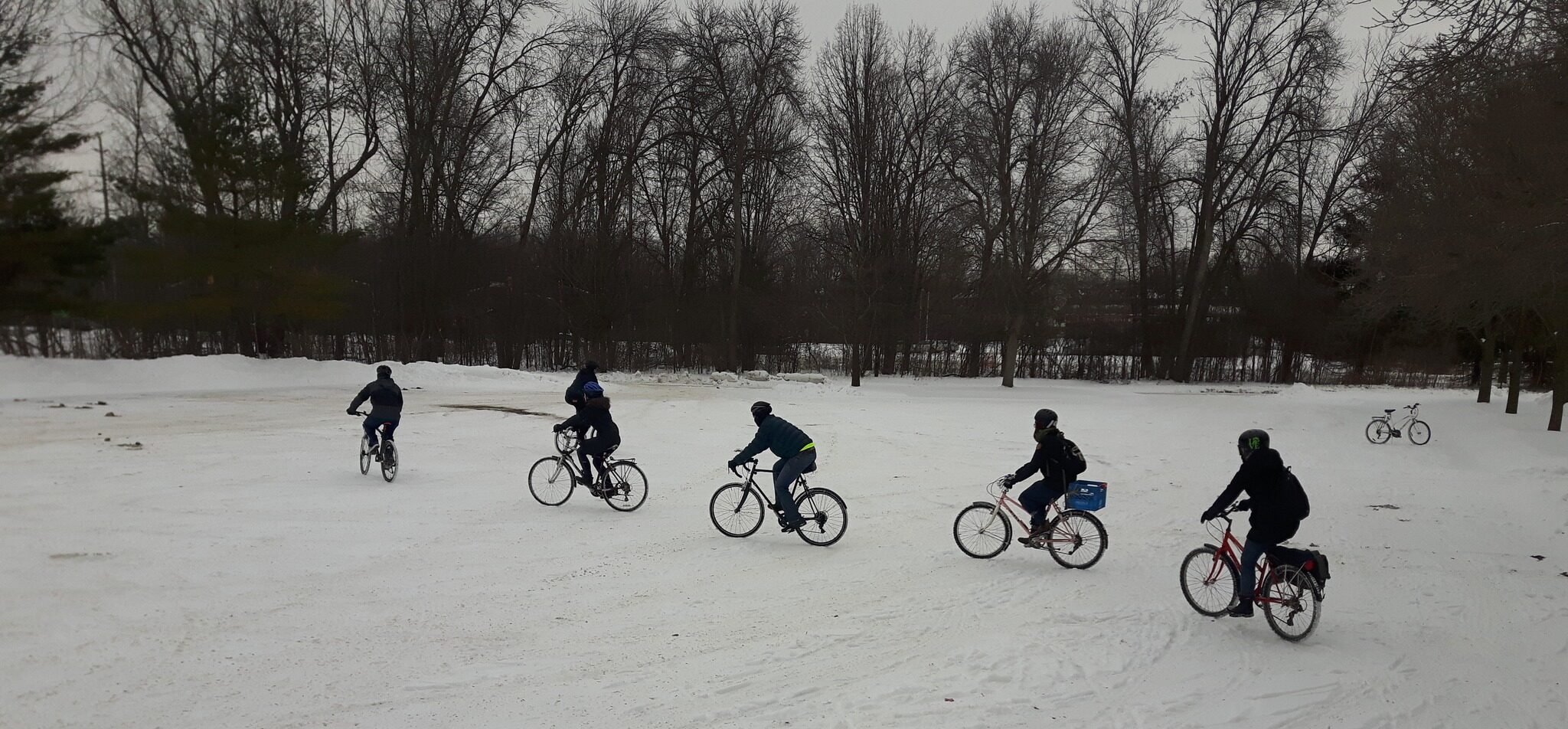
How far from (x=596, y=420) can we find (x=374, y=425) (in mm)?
3931

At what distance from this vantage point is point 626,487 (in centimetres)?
1186

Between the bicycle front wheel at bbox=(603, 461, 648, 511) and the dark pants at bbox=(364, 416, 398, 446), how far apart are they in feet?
12.1

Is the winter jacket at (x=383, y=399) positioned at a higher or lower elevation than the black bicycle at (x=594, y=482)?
higher

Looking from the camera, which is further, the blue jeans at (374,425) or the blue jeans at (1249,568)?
the blue jeans at (374,425)

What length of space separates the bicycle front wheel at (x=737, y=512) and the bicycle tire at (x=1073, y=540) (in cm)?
335

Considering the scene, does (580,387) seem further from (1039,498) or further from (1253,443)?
(1253,443)

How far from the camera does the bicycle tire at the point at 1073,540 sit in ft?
30.8

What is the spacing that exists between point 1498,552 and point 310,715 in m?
12.8

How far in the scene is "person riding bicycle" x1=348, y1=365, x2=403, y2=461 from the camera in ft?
43.4

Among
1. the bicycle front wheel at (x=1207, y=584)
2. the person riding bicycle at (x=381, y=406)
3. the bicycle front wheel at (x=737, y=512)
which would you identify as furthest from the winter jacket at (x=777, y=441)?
the person riding bicycle at (x=381, y=406)

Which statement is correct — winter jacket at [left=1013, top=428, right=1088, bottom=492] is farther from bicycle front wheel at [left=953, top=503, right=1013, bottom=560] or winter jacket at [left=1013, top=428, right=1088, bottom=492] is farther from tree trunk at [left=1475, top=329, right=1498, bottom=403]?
tree trunk at [left=1475, top=329, right=1498, bottom=403]

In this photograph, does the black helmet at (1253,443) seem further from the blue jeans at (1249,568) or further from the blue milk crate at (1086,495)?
the blue milk crate at (1086,495)

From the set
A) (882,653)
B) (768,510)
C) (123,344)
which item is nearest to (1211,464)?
(768,510)

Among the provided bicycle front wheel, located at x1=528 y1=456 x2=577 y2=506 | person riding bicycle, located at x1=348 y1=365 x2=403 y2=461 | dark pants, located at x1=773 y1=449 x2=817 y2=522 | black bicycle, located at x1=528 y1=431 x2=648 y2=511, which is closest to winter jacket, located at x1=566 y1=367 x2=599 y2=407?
black bicycle, located at x1=528 y1=431 x2=648 y2=511
